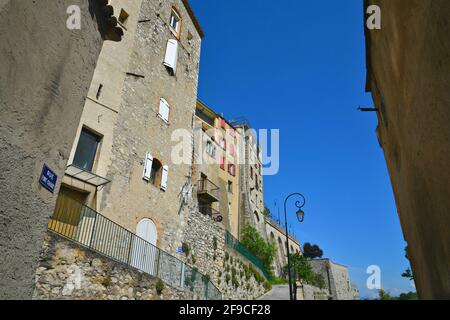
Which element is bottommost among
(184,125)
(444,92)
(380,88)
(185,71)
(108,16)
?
(444,92)

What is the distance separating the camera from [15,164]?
3371 millimetres

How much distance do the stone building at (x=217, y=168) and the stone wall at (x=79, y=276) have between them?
47.0 feet

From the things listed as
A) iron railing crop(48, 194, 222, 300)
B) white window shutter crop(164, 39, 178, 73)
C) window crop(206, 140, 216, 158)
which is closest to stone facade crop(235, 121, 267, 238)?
window crop(206, 140, 216, 158)

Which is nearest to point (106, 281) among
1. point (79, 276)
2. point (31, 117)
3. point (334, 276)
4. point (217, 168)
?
point (79, 276)

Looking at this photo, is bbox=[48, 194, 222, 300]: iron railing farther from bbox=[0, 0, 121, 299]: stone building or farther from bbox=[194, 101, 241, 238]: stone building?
bbox=[194, 101, 241, 238]: stone building

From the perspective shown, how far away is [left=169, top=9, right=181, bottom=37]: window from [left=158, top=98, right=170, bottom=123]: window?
16.5ft

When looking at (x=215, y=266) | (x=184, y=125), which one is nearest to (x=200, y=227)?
(x=215, y=266)

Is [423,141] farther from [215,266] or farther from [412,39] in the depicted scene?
[215,266]

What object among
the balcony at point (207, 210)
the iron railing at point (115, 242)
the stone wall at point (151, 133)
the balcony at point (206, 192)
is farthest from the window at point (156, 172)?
the balcony at point (207, 210)

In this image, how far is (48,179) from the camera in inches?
156

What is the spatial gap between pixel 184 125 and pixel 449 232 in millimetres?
14690

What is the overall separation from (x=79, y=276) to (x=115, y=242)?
2500 millimetres

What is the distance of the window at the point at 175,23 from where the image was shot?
18894 mm

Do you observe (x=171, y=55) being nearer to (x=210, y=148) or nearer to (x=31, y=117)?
(x=210, y=148)
